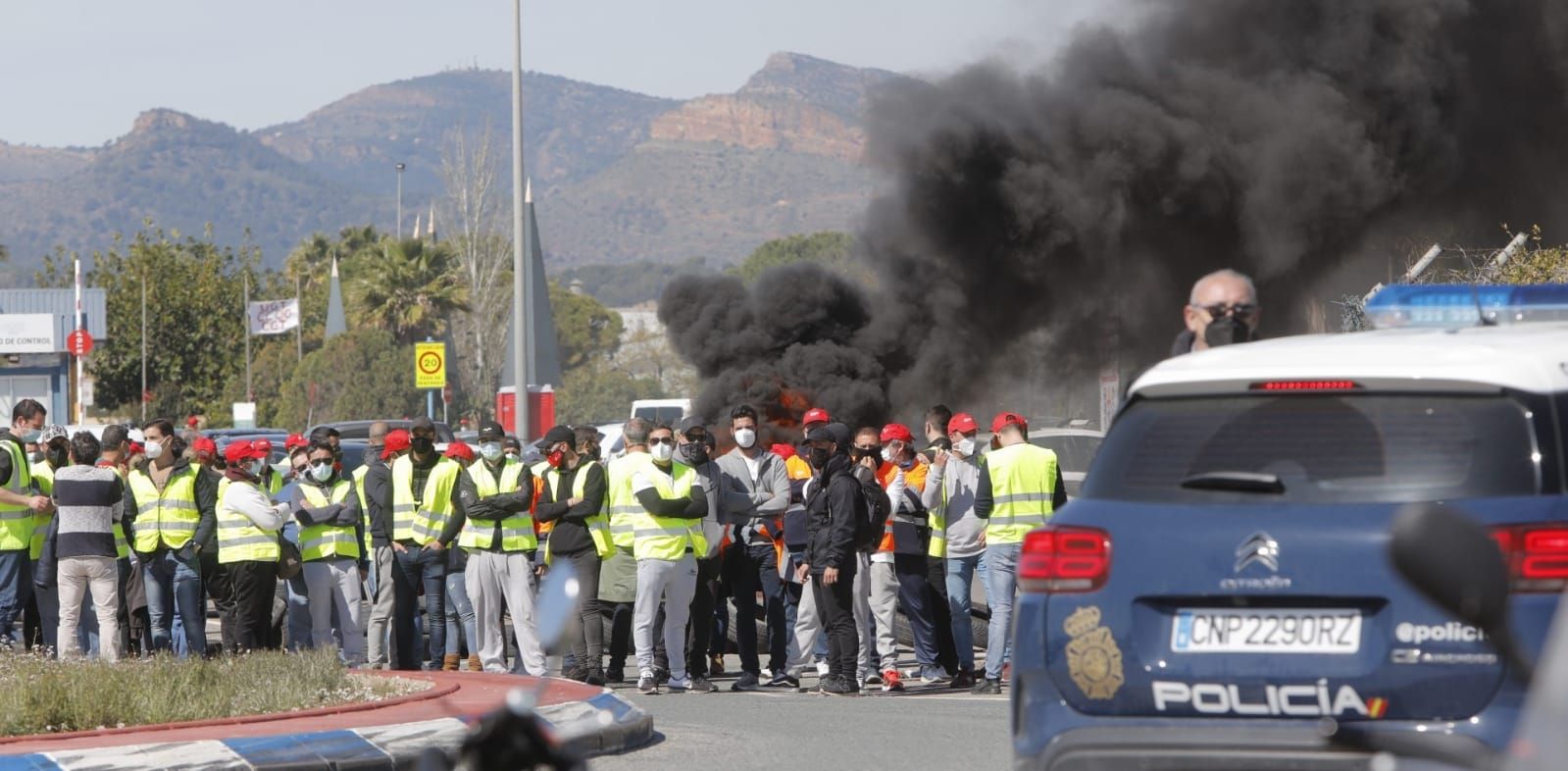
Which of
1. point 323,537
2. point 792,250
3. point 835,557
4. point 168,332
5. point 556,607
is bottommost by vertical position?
point 835,557

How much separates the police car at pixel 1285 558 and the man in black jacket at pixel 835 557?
742 cm

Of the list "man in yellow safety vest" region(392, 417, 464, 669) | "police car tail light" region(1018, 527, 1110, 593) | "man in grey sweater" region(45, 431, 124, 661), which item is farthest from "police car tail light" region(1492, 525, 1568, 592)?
"man in grey sweater" region(45, 431, 124, 661)

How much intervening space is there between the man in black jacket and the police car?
24.3 ft

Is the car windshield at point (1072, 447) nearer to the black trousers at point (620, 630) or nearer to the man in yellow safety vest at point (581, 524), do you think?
the black trousers at point (620, 630)

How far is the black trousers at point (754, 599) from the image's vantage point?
13669mm

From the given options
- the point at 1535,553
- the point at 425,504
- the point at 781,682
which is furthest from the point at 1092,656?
the point at 425,504

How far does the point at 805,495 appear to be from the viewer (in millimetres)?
13328

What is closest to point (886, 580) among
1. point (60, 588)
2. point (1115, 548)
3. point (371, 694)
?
point (371, 694)

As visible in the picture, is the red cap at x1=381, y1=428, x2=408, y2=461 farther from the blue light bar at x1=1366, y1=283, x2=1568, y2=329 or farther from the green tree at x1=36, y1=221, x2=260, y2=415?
the green tree at x1=36, y1=221, x2=260, y2=415

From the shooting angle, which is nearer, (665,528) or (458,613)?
(665,528)

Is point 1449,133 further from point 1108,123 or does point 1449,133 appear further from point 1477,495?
point 1477,495

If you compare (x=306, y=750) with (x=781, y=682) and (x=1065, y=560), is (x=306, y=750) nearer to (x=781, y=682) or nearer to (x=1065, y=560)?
(x=1065, y=560)

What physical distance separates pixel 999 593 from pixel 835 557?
1.06 m

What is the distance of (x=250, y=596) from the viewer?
43.4 ft
